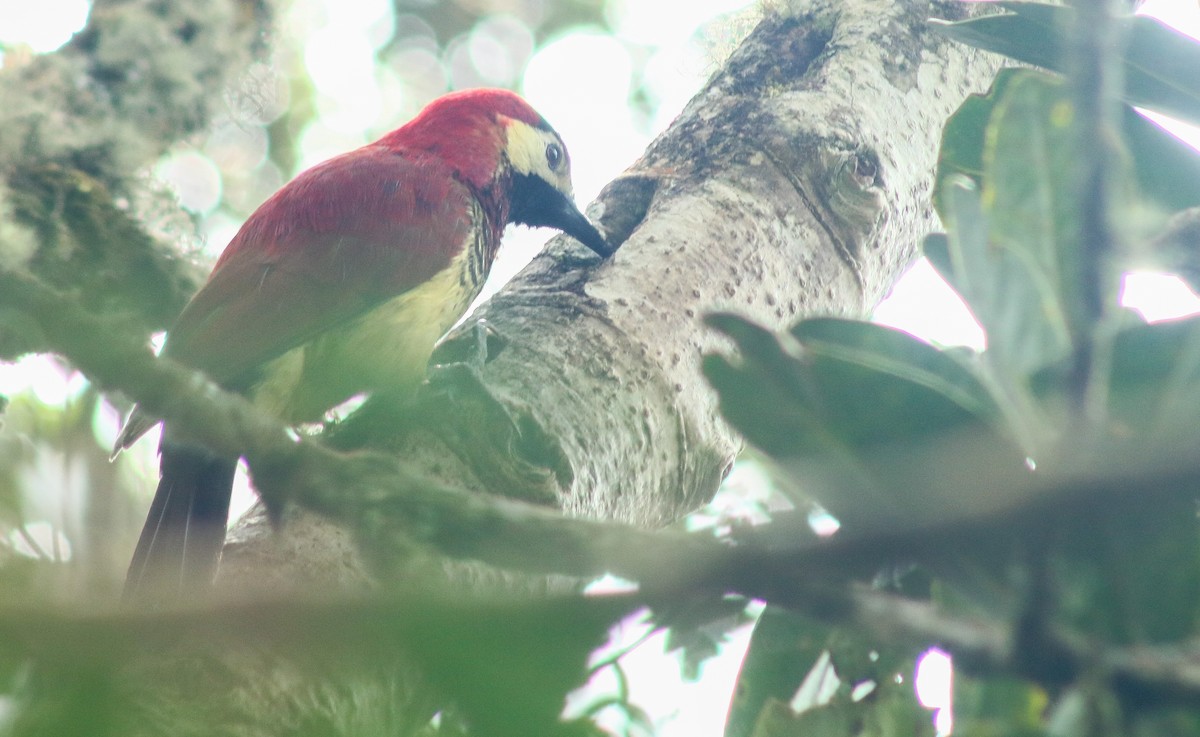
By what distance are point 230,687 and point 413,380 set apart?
1.49 meters

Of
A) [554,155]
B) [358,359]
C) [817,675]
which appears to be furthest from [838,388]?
[554,155]

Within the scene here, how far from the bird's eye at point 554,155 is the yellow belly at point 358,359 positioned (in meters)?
0.79

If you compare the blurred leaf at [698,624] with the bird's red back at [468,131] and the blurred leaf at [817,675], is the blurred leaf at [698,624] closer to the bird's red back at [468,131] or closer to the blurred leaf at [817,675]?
the blurred leaf at [817,675]

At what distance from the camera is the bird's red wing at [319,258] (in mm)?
2305

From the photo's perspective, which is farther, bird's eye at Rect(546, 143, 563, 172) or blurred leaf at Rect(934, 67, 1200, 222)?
bird's eye at Rect(546, 143, 563, 172)

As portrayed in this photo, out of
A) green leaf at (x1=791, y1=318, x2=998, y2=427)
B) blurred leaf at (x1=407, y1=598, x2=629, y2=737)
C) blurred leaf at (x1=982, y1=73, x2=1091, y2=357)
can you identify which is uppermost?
blurred leaf at (x1=982, y1=73, x2=1091, y2=357)

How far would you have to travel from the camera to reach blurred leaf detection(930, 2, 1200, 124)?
117 centimetres

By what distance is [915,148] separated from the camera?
222cm

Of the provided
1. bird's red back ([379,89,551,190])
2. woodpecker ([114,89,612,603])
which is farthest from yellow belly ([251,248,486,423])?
bird's red back ([379,89,551,190])

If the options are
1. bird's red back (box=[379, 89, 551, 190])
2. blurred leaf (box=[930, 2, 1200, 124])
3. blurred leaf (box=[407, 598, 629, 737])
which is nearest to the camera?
blurred leaf (box=[407, 598, 629, 737])

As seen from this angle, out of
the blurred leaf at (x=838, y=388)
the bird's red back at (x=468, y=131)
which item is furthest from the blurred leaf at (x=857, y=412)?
the bird's red back at (x=468, y=131)

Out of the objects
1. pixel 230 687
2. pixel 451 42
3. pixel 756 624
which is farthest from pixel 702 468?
pixel 451 42

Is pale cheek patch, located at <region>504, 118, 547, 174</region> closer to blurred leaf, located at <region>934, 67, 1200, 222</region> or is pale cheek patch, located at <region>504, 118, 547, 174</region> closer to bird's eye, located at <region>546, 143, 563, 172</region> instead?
bird's eye, located at <region>546, 143, 563, 172</region>

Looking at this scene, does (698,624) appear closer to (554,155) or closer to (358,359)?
(358,359)
